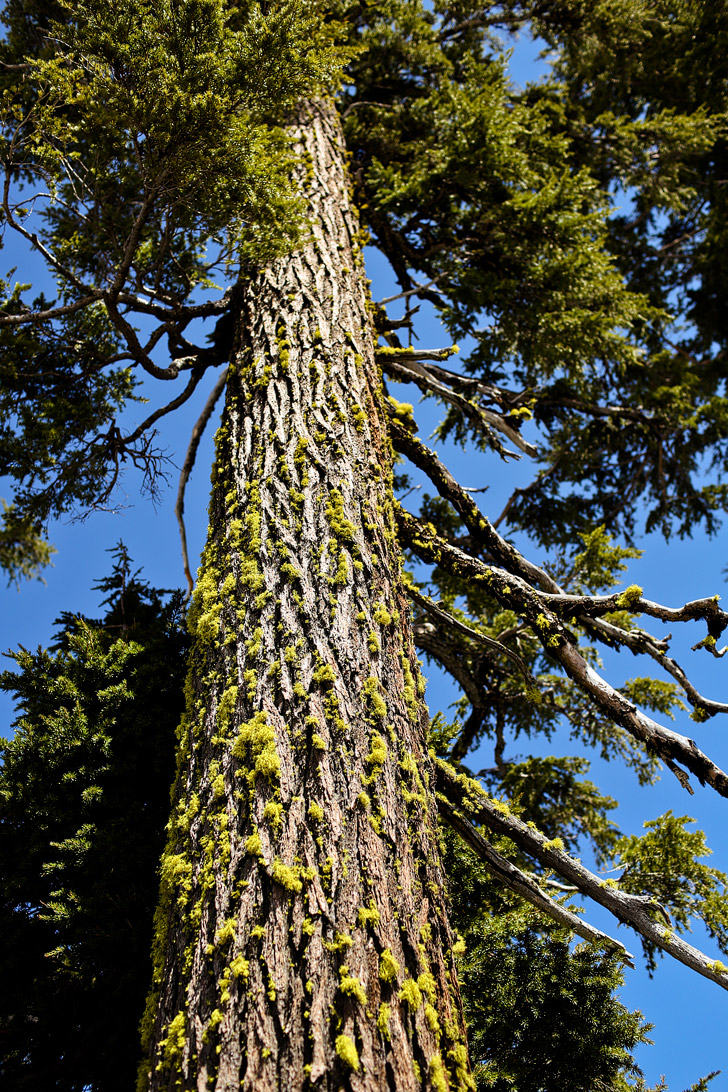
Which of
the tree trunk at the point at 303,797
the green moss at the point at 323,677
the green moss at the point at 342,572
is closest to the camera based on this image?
the tree trunk at the point at 303,797

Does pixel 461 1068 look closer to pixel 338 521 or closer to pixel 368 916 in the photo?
pixel 368 916

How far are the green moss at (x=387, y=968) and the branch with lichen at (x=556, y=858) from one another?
1147 mm

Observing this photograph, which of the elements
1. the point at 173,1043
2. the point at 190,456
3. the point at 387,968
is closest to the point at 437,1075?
the point at 387,968

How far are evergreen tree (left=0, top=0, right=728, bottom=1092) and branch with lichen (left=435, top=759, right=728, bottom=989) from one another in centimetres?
2

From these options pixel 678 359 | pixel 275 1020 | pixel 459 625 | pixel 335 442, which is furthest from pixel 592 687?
pixel 678 359

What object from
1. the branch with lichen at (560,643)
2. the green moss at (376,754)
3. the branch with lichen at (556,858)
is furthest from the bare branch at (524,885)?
the green moss at (376,754)

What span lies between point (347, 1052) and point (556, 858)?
1652 mm

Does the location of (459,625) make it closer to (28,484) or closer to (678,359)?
(28,484)

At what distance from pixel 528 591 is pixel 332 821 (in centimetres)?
207

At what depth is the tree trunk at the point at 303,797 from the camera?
1632 mm

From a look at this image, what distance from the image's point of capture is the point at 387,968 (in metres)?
1.71

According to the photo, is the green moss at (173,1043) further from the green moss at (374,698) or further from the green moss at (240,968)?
the green moss at (374,698)

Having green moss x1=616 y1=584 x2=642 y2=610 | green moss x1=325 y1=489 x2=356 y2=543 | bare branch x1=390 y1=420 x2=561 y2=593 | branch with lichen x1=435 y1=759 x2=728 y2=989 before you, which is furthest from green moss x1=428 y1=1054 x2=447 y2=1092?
bare branch x1=390 y1=420 x2=561 y2=593

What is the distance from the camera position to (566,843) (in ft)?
20.7
